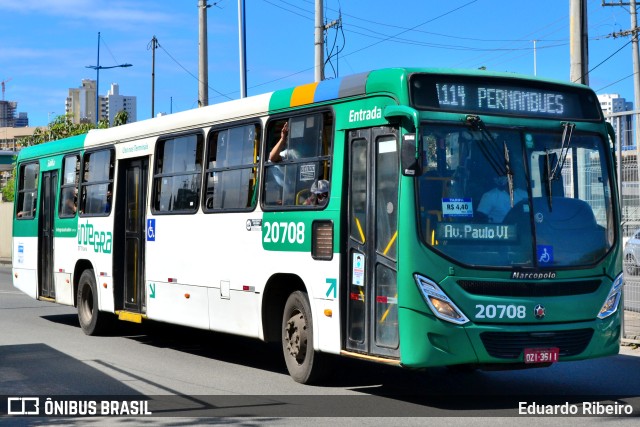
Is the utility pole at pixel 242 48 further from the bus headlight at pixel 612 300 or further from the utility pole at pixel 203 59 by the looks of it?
the bus headlight at pixel 612 300

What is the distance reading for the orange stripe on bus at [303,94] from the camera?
431 inches

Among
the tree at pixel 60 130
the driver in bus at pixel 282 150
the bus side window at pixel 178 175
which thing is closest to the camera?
the driver in bus at pixel 282 150

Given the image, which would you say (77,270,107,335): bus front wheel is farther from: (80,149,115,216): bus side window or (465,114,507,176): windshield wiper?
(465,114,507,176): windshield wiper

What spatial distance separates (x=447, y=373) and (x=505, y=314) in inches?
111

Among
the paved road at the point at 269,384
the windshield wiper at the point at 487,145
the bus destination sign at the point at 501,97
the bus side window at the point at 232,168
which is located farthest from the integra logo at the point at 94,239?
the windshield wiper at the point at 487,145

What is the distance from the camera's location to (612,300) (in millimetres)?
9773

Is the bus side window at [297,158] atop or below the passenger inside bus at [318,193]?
atop

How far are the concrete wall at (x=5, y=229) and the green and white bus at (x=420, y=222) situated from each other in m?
37.8

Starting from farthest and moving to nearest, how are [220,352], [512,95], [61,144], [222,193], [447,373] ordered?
1. [61,144]
2. [220,352]
3. [222,193]
4. [447,373]
5. [512,95]

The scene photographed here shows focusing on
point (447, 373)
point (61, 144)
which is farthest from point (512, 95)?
point (61, 144)

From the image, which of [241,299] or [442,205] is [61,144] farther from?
[442,205]

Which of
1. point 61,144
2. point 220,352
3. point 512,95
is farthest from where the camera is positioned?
point 61,144

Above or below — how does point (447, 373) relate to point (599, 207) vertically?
below

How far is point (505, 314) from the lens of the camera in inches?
360
